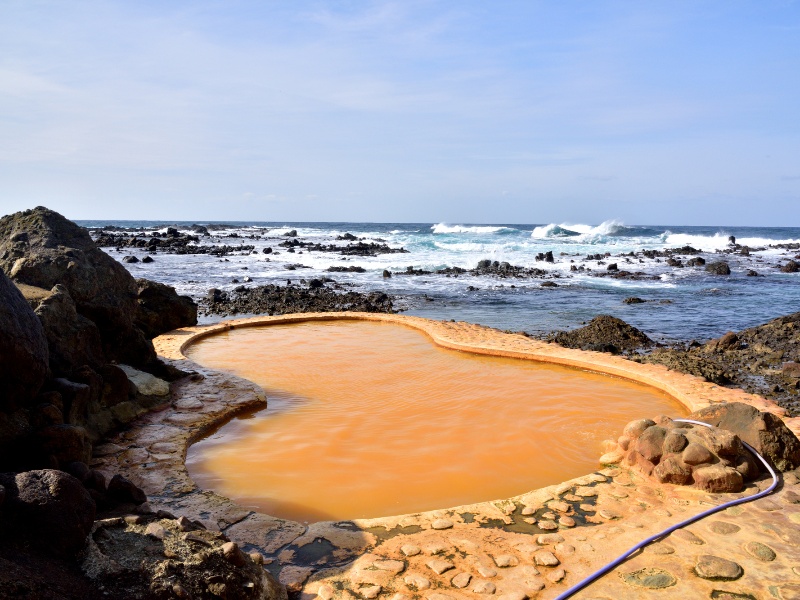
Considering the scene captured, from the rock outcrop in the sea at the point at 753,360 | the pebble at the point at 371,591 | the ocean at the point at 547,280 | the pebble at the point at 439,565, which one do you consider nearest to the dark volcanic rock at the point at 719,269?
the ocean at the point at 547,280

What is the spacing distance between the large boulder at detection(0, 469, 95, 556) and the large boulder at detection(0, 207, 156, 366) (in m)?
3.69

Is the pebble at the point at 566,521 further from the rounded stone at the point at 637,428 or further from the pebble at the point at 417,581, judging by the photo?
the rounded stone at the point at 637,428

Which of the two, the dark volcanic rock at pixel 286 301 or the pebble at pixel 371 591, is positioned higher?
the dark volcanic rock at pixel 286 301

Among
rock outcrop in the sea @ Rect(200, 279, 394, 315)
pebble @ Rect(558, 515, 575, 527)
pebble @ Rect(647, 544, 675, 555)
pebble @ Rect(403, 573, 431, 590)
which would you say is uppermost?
rock outcrop in the sea @ Rect(200, 279, 394, 315)

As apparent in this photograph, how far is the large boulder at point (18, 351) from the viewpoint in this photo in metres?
3.70

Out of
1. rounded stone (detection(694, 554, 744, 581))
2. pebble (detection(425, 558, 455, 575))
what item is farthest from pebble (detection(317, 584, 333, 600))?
rounded stone (detection(694, 554, 744, 581))

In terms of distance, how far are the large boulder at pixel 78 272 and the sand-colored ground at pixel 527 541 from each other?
1.75 m

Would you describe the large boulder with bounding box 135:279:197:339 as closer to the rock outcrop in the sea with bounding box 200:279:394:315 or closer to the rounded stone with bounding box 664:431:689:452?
the rock outcrop in the sea with bounding box 200:279:394:315

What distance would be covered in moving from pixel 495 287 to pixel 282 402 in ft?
50.0

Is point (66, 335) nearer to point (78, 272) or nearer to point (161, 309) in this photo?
point (78, 272)

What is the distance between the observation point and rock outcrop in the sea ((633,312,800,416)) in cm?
829

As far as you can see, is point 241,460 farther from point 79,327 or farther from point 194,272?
point 194,272

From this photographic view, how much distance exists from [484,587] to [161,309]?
9.58 m

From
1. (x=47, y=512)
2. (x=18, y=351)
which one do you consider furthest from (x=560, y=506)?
(x=18, y=351)
